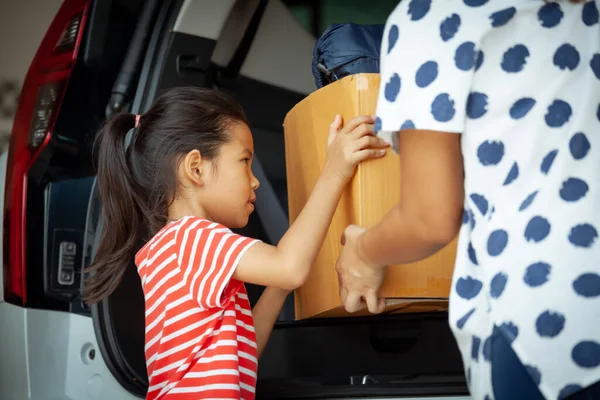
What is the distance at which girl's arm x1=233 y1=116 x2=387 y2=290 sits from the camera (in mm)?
1188

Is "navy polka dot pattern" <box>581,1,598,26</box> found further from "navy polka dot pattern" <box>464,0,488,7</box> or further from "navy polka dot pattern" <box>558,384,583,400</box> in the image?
"navy polka dot pattern" <box>558,384,583,400</box>

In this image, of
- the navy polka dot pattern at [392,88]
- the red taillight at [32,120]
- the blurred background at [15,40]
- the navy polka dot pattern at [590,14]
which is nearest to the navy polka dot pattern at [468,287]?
the navy polka dot pattern at [392,88]

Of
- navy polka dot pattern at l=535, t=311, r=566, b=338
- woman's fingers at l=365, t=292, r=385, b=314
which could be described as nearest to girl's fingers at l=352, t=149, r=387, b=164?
woman's fingers at l=365, t=292, r=385, b=314

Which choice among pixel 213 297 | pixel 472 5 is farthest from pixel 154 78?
pixel 472 5

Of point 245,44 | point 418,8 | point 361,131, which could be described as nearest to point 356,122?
point 361,131

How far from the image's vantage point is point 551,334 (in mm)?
781

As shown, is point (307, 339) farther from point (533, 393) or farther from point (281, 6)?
point (533, 393)

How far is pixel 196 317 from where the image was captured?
49.9 inches

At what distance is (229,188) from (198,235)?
16 cm

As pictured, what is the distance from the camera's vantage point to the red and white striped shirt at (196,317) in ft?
4.01

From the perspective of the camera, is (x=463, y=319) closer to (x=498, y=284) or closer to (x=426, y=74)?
(x=498, y=284)

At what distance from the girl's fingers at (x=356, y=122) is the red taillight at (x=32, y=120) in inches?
27.9

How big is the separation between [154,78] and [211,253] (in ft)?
2.00

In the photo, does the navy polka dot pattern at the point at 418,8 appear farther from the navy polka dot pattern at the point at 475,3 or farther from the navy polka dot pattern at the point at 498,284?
the navy polka dot pattern at the point at 498,284
